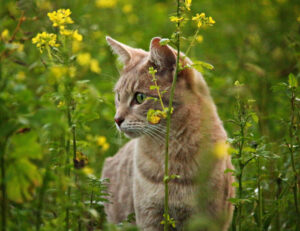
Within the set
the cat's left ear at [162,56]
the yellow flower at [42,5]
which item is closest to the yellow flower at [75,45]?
the yellow flower at [42,5]

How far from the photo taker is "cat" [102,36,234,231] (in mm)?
2498

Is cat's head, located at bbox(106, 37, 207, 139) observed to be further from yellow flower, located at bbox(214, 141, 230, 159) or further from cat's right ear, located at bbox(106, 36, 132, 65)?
yellow flower, located at bbox(214, 141, 230, 159)

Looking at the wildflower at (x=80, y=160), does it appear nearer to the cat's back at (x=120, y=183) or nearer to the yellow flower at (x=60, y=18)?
the yellow flower at (x=60, y=18)

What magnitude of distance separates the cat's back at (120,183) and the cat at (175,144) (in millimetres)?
290

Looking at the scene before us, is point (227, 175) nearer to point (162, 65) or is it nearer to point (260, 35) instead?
point (162, 65)

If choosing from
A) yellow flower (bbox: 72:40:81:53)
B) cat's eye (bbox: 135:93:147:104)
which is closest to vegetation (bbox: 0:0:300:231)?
yellow flower (bbox: 72:40:81:53)

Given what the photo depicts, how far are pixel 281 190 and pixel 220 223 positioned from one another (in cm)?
42

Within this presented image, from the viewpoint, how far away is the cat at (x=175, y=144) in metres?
2.50

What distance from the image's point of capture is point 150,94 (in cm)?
→ 266

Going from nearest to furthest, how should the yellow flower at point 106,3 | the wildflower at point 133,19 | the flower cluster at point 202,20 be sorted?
the flower cluster at point 202,20 → the yellow flower at point 106,3 → the wildflower at point 133,19

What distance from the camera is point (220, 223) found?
253 centimetres

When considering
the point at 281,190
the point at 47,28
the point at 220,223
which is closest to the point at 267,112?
the point at 281,190

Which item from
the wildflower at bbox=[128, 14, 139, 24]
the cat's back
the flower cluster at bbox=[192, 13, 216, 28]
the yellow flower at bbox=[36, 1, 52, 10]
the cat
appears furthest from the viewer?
the wildflower at bbox=[128, 14, 139, 24]

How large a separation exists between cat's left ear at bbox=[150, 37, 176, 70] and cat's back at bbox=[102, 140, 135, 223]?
795 millimetres
